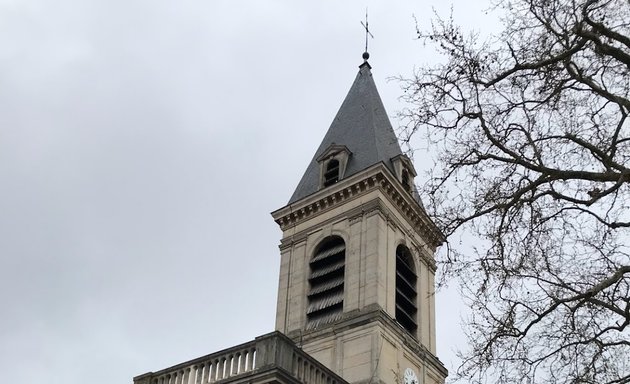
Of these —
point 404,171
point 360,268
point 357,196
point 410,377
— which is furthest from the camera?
point 404,171

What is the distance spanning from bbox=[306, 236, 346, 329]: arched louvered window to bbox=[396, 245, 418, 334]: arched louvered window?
193cm

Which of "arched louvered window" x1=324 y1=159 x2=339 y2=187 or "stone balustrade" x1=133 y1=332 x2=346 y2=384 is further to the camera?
"arched louvered window" x1=324 y1=159 x2=339 y2=187

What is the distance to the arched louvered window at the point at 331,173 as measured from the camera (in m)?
30.4

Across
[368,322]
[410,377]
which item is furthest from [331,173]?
[410,377]

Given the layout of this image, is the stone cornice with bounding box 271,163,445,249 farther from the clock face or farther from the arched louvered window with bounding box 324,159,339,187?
the clock face

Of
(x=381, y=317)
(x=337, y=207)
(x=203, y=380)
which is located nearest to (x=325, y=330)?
(x=381, y=317)

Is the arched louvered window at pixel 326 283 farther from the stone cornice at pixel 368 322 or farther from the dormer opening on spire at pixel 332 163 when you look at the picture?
the dormer opening on spire at pixel 332 163

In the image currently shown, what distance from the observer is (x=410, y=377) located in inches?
1041

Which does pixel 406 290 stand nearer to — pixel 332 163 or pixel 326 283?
pixel 326 283

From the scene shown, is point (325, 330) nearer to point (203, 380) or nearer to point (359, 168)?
point (359, 168)

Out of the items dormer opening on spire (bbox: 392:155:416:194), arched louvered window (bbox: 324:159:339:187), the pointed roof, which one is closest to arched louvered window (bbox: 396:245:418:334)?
dormer opening on spire (bbox: 392:155:416:194)

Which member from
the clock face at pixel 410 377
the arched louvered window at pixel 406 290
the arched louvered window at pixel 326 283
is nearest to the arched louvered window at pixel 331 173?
the arched louvered window at pixel 326 283

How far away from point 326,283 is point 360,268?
5.43ft

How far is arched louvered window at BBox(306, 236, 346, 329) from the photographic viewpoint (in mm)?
27141
